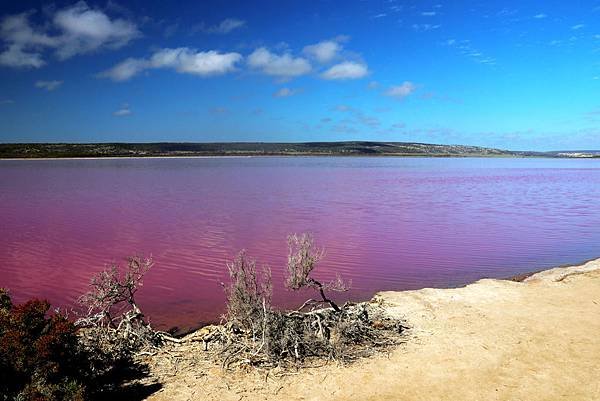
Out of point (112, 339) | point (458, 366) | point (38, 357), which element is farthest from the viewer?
point (112, 339)

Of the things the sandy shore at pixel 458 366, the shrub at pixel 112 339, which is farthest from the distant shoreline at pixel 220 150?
the sandy shore at pixel 458 366

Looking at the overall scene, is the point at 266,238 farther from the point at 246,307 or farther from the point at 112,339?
the point at 112,339

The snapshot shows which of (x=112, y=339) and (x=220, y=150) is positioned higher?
(x=220, y=150)

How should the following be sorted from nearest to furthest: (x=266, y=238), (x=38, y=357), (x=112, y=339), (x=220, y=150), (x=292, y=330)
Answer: (x=38, y=357) < (x=292, y=330) < (x=112, y=339) < (x=266, y=238) < (x=220, y=150)

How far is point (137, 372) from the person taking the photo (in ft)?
21.7

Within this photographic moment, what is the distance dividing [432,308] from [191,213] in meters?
14.8

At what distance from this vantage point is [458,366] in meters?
6.65

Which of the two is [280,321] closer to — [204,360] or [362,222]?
[204,360]

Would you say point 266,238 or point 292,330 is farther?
point 266,238

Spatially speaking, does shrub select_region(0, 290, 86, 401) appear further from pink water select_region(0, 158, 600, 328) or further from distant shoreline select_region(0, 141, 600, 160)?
distant shoreline select_region(0, 141, 600, 160)

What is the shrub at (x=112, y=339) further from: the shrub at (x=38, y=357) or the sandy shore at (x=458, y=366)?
the sandy shore at (x=458, y=366)

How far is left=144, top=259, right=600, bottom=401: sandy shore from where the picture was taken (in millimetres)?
5949

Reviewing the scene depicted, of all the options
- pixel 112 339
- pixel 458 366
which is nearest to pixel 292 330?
pixel 458 366

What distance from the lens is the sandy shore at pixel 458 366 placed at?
19.5ft
